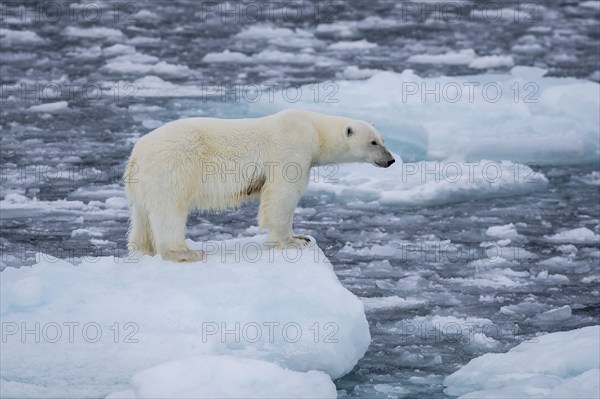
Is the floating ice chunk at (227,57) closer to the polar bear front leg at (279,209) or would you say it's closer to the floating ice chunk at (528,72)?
the floating ice chunk at (528,72)

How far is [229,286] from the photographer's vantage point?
5457 millimetres

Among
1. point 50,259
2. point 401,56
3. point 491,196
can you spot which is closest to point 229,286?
point 50,259

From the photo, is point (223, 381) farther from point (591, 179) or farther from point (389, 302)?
point (591, 179)

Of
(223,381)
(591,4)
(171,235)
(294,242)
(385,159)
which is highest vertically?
(385,159)

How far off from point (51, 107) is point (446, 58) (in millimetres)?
5164

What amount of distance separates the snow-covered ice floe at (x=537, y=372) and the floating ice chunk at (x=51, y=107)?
7.01 m

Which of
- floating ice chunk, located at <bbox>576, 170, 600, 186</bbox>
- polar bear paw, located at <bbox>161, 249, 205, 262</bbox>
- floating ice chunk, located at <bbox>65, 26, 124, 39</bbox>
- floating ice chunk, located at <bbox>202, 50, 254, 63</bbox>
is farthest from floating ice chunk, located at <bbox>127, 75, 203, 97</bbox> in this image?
polar bear paw, located at <bbox>161, 249, 205, 262</bbox>

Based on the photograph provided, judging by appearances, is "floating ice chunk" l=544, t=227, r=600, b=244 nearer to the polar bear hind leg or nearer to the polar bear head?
the polar bear head

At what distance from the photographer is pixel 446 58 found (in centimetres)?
1438

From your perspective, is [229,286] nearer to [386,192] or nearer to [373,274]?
[373,274]

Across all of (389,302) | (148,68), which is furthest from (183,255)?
(148,68)

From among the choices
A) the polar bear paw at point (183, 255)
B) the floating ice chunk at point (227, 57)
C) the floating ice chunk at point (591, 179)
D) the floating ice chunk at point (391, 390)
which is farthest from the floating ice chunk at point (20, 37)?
the floating ice chunk at point (391, 390)

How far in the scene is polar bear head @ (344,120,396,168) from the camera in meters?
6.13

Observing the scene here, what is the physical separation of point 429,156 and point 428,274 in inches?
101
